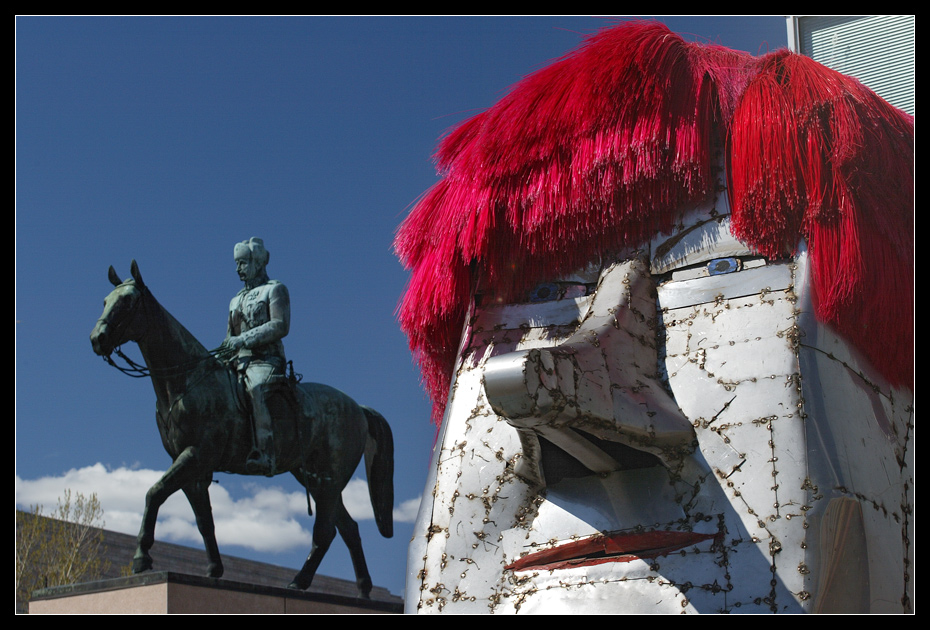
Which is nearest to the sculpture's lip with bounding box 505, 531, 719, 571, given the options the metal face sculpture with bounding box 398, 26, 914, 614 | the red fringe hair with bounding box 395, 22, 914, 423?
the metal face sculpture with bounding box 398, 26, 914, 614

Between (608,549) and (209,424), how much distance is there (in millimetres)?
4222

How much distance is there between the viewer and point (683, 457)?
325 cm

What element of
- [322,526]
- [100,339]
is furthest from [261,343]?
[322,526]

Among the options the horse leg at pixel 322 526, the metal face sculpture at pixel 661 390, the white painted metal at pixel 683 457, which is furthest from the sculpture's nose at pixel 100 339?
the white painted metal at pixel 683 457

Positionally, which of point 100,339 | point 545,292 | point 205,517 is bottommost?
point 205,517

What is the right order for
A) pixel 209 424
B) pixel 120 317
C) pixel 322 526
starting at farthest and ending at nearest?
pixel 322 526
pixel 209 424
pixel 120 317

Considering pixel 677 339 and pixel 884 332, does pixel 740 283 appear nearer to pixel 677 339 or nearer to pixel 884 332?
pixel 677 339

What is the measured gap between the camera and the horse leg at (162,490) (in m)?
6.63

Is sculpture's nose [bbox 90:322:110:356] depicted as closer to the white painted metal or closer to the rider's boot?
the rider's boot

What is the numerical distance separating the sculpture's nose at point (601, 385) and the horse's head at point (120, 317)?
3.97 metres

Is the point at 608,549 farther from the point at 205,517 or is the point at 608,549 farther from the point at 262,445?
the point at 205,517

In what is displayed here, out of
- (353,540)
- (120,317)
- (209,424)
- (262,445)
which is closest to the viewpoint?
(120,317)

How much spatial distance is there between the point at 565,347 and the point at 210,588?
156 inches

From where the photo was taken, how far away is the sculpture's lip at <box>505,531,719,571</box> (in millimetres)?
3141
